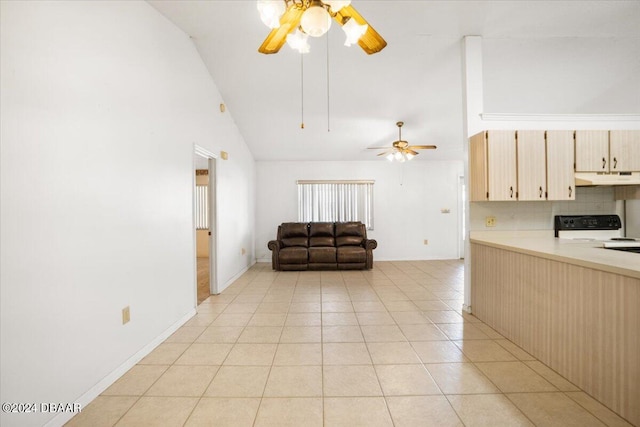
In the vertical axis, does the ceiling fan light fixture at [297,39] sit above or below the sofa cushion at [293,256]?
above

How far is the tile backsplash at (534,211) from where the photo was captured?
3.14m

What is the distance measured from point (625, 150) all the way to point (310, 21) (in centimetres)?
343

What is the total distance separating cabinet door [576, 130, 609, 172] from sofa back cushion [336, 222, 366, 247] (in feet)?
12.1

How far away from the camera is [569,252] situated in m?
2.06

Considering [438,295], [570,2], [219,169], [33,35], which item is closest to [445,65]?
[570,2]

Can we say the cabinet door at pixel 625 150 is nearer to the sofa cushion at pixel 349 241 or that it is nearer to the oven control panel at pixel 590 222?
the oven control panel at pixel 590 222

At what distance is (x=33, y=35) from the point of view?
150 centimetres

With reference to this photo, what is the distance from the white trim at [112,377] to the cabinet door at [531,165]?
3.69m

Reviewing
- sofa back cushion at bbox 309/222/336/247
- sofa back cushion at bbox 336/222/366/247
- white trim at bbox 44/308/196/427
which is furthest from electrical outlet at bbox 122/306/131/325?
sofa back cushion at bbox 336/222/366/247

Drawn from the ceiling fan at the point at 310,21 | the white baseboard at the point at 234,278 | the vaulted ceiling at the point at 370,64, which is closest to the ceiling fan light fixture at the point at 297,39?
the ceiling fan at the point at 310,21

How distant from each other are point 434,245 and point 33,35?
6957 mm

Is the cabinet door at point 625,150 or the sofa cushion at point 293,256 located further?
the sofa cushion at point 293,256

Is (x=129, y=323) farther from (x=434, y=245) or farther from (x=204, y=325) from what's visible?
(x=434, y=245)

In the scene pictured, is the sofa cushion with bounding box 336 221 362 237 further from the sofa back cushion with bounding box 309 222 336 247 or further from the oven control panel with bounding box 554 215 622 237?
the oven control panel with bounding box 554 215 622 237
